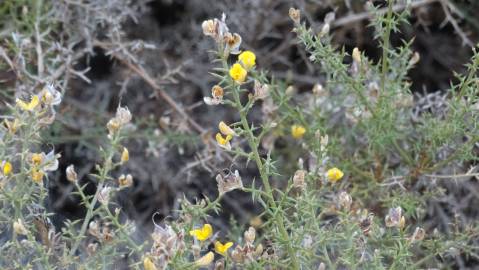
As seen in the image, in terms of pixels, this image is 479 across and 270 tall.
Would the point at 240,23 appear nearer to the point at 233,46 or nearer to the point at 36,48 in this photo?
the point at 36,48

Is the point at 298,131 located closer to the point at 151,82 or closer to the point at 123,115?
the point at 151,82

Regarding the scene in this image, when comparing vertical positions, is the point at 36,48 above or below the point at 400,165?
above

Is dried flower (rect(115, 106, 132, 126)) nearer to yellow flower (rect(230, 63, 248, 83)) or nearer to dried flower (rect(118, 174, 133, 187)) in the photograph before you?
dried flower (rect(118, 174, 133, 187))

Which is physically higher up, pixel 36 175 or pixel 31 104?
pixel 31 104

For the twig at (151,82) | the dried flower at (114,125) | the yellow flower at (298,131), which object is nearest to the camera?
the dried flower at (114,125)

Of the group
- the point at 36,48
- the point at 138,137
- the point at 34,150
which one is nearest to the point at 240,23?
the point at 138,137

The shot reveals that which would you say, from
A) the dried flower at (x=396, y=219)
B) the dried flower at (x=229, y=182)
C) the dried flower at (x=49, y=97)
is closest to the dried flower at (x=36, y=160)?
the dried flower at (x=49, y=97)

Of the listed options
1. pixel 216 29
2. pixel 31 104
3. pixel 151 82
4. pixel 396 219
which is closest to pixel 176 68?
pixel 151 82

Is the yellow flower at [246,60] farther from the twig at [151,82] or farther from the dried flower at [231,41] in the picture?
the twig at [151,82]
